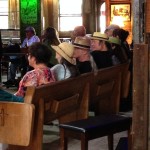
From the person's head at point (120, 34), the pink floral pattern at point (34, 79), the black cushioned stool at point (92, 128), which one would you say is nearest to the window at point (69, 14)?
the person's head at point (120, 34)

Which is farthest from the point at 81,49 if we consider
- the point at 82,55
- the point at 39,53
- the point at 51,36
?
the point at 51,36

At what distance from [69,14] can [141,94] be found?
53.0ft

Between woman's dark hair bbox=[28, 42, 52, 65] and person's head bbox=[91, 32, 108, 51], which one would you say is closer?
woman's dark hair bbox=[28, 42, 52, 65]

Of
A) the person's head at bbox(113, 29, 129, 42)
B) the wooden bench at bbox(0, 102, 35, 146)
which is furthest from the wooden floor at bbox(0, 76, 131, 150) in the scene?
the person's head at bbox(113, 29, 129, 42)

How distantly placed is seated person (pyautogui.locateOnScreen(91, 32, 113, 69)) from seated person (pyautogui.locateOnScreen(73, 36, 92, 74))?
378mm

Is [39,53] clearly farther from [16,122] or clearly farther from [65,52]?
[16,122]

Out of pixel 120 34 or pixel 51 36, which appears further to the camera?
pixel 51 36

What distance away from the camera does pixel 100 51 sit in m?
6.98

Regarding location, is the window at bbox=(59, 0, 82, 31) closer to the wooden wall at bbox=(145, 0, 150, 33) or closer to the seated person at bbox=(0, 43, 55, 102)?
the seated person at bbox=(0, 43, 55, 102)

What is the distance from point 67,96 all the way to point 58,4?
45.1 feet

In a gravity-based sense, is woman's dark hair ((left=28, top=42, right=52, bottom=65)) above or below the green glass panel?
below

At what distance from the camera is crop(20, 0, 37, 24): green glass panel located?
15.7 m

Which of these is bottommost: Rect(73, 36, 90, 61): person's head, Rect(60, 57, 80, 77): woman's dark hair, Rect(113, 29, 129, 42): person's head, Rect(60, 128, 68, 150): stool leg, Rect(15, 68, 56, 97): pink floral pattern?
Rect(60, 128, 68, 150): stool leg

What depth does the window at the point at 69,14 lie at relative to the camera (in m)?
18.9
